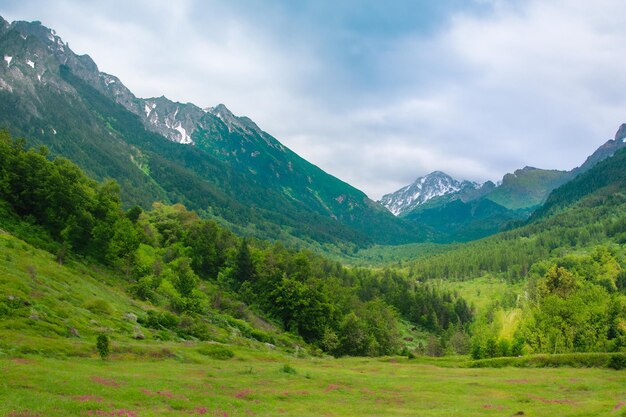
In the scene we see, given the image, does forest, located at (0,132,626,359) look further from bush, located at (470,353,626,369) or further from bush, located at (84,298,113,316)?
bush, located at (470,353,626,369)

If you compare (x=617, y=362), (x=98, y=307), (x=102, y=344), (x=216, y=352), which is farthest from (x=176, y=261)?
(x=617, y=362)

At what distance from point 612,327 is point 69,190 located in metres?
136

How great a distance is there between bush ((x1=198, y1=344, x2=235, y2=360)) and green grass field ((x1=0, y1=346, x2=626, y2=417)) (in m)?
1.16

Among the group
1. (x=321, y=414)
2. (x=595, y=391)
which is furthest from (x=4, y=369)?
(x=595, y=391)

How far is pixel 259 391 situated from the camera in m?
38.5

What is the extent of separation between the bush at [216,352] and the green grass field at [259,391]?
1160 millimetres

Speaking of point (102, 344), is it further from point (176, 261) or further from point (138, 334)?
point (176, 261)

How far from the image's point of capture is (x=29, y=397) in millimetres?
24984

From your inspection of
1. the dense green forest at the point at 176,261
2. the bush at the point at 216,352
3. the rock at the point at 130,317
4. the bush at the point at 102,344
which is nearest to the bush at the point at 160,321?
the dense green forest at the point at 176,261

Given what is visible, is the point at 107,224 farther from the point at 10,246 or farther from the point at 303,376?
the point at 303,376

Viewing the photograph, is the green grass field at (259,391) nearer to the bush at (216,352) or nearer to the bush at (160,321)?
the bush at (216,352)

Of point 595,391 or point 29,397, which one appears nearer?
point 29,397

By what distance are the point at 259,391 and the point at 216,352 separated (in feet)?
58.0

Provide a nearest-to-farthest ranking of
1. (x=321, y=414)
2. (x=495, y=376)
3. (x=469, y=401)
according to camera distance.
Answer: (x=321, y=414) → (x=469, y=401) → (x=495, y=376)
